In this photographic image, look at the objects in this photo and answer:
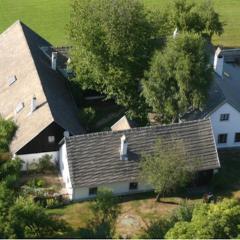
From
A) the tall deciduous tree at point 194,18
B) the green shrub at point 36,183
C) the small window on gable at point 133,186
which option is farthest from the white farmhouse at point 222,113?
the tall deciduous tree at point 194,18

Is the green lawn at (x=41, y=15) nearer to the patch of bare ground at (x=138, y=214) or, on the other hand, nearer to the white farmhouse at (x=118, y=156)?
the white farmhouse at (x=118, y=156)

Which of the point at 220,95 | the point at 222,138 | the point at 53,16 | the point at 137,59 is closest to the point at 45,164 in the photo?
the point at 137,59

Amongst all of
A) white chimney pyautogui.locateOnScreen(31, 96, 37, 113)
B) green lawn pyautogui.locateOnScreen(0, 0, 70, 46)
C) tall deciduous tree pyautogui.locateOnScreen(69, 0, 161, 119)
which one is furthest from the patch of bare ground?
green lawn pyautogui.locateOnScreen(0, 0, 70, 46)

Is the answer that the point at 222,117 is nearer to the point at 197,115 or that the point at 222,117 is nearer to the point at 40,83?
the point at 197,115

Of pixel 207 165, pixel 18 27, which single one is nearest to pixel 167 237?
pixel 207 165

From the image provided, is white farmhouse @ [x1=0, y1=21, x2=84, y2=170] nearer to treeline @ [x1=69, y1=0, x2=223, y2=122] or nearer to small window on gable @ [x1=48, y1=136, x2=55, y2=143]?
small window on gable @ [x1=48, y1=136, x2=55, y2=143]
